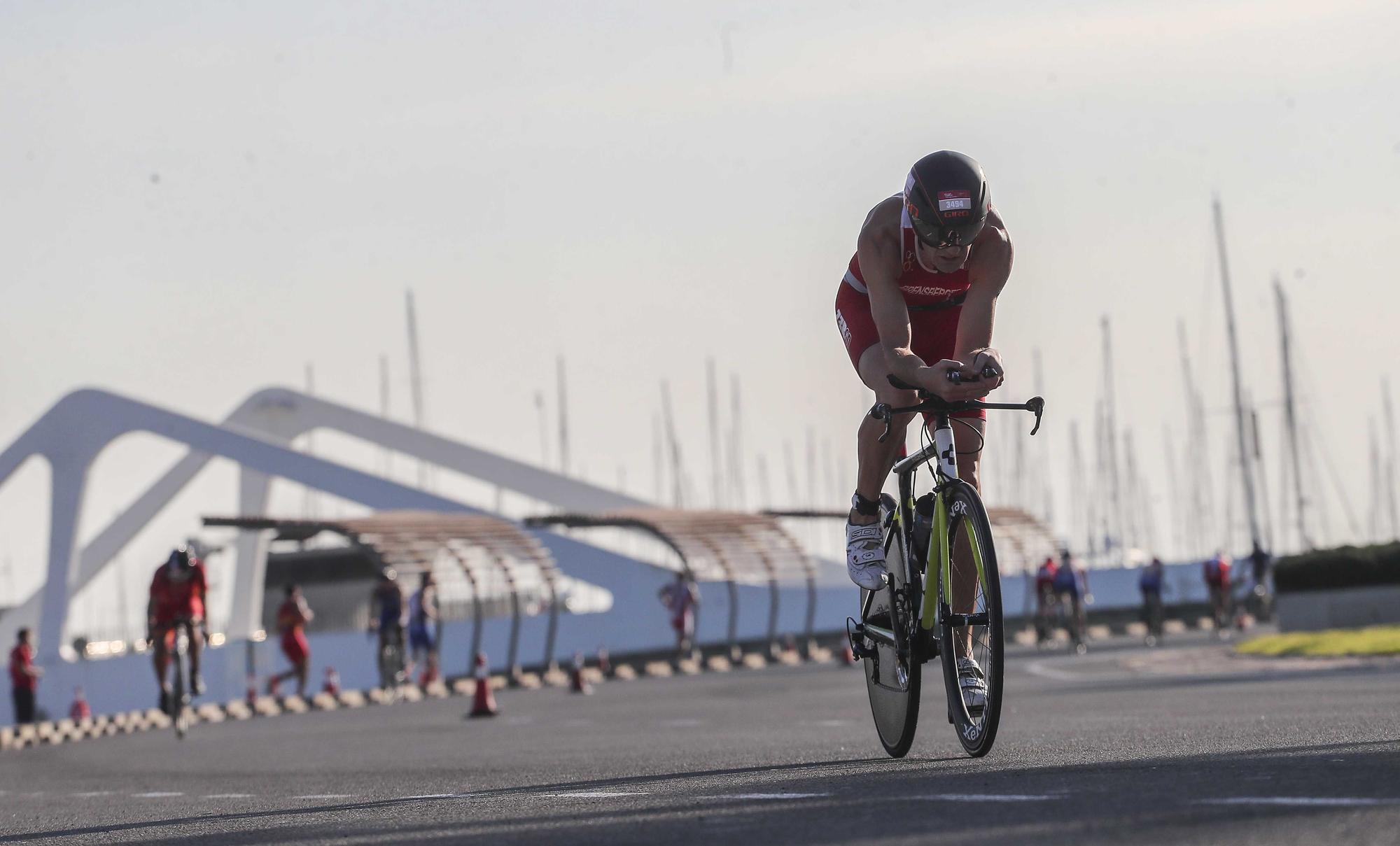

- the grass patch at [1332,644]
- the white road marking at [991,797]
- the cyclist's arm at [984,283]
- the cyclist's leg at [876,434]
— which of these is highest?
the cyclist's arm at [984,283]

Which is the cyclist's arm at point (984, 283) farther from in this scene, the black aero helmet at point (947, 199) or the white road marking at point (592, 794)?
the white road marking at point (592, 794)

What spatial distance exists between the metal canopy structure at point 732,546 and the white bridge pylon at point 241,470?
1386 cm

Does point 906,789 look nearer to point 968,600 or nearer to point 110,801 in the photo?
point 968,600

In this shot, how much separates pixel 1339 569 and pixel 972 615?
1067 inches

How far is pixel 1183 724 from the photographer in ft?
36.3

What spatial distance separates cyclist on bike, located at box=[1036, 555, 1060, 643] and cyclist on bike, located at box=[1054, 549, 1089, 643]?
0.31m

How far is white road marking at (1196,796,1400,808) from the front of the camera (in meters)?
5.69

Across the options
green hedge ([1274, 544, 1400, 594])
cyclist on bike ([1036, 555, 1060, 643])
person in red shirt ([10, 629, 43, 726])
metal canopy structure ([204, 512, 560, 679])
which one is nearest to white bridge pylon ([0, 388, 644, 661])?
metal canopy structure ([204, 512, 560, 679])

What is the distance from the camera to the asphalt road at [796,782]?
5797 millimetres

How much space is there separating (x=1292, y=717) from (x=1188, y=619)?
43.8 m

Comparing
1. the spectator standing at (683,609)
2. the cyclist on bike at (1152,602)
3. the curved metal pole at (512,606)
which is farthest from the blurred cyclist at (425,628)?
the cyclist on bike at (1152,602)

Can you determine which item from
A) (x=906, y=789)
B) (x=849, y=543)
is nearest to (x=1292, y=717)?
(x=849, y=543)

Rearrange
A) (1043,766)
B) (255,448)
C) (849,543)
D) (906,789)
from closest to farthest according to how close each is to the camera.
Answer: (906,789) → (1043,766) → (849,543) → (255,448)

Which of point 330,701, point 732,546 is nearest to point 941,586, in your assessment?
point 330,701
